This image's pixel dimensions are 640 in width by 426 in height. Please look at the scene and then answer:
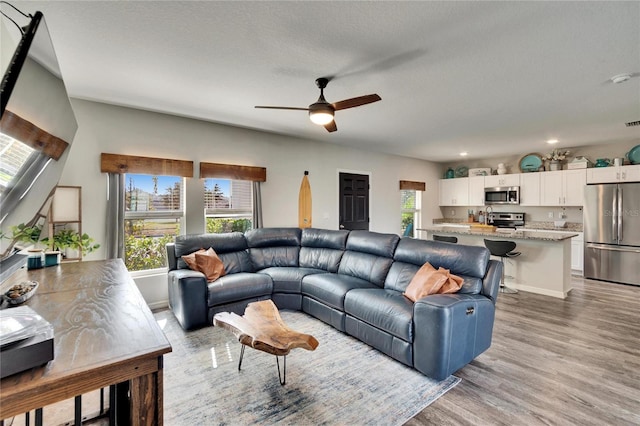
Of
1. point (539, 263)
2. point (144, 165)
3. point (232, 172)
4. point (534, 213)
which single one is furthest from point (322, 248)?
point (534, 213)

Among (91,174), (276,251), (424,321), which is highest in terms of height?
(91,174)

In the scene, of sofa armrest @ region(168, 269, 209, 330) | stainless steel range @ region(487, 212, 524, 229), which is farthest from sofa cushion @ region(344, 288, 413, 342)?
stainless steel range @ region(487, 212, 524, 229)

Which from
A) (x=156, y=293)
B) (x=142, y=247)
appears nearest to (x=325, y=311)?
(x=156, y=293)

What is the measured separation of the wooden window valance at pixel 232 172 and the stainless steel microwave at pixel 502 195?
5444 millimetres

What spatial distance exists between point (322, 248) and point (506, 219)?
17.1ft

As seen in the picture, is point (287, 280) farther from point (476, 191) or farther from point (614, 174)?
point (614, 174)

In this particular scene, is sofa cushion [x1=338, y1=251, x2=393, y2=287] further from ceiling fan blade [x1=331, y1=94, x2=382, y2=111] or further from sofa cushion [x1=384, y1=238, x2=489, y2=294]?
ceiling fan blade [x1=331, y1=94, x2=382, y2=111]

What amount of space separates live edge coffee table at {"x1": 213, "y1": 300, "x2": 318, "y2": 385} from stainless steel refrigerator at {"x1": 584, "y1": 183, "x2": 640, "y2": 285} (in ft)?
19.9

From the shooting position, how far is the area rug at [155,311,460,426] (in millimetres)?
1926

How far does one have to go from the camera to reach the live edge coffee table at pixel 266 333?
207 centimetres

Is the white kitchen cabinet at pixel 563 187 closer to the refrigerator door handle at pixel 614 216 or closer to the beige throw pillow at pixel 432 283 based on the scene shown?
the refrigerator door handle at pixel 614 216

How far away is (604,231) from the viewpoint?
534cm

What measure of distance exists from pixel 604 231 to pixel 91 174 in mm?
8132

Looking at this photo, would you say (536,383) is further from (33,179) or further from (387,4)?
(33,179)
